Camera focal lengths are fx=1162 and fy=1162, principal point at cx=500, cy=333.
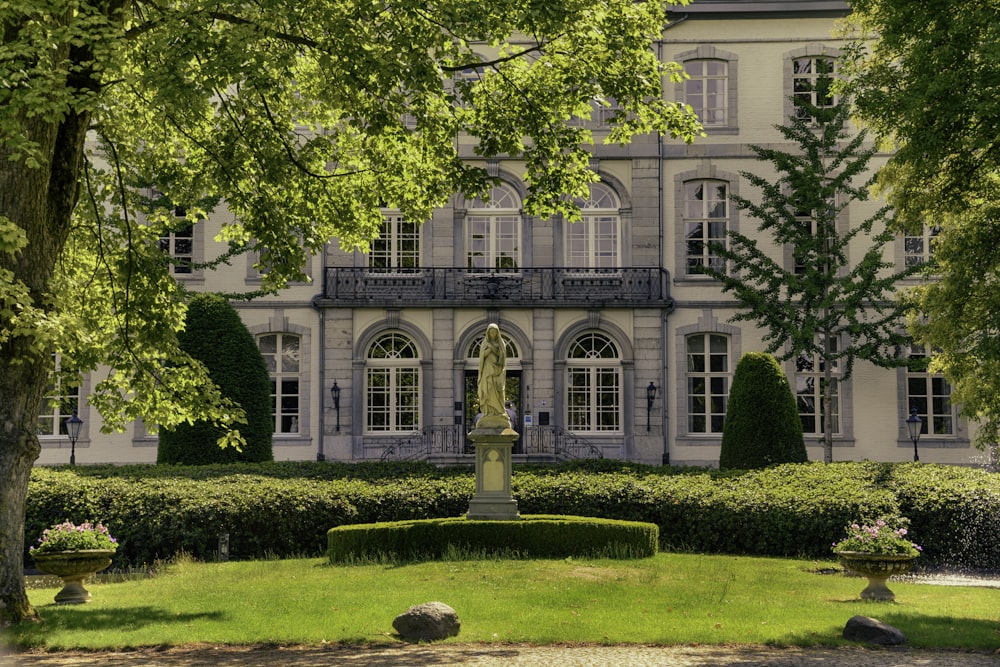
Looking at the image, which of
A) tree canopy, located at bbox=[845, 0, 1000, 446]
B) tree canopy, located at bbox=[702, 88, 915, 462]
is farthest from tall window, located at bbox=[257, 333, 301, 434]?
tree canopy, located at bbox=[845, 0, 1000, 446]

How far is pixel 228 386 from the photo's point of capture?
73.3ft

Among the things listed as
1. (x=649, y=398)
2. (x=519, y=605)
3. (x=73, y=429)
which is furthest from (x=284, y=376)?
(x=519, y=605)

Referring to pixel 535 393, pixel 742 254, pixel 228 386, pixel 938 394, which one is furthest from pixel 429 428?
pixel 938 394

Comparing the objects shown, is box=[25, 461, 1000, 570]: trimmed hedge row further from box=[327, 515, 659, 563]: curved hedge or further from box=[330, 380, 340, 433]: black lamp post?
box=[330, 380, 340, 433]: black lamp post

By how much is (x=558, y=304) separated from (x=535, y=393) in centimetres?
224

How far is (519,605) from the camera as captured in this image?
11.1 m

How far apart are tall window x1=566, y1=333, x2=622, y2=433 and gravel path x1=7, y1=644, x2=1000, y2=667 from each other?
18.8m

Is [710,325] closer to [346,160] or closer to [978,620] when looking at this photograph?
[346,160]

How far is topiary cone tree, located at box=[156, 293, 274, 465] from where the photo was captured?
22.2 metres

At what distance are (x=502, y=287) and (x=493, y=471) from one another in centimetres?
1294

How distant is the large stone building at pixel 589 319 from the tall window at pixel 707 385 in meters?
0.04

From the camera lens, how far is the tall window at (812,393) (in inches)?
1103

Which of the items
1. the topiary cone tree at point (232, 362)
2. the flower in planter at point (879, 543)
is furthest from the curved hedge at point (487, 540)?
the topiary cone tree at point (232, 362)

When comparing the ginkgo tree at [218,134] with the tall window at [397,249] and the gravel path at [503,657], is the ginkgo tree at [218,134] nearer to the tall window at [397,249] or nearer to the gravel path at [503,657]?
the gravel path at [503,657]
